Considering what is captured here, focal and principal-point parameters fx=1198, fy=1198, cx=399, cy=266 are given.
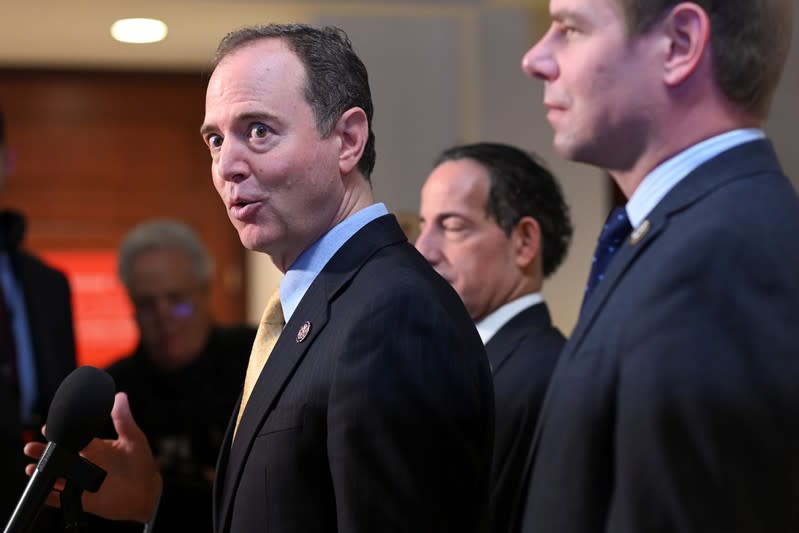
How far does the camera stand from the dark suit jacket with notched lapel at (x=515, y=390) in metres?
1.78

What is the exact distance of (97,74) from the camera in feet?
16.0

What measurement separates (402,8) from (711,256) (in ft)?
10.0

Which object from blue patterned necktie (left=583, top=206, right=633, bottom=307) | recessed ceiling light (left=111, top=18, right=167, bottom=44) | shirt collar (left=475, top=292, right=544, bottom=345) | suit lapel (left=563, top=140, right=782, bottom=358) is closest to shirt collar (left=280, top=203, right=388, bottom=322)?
blue patterned necktie (left=583, top=206, right=633, bottom=307)

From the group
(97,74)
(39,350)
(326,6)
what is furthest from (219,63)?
(97,74)

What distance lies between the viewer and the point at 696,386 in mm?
980

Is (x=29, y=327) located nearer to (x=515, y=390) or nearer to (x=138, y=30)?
(x=138, y=30)

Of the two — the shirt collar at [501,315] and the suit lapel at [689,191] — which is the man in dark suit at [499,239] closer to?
the shirt collar at [501,315]

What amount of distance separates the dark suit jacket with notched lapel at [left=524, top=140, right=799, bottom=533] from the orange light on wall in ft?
13.0

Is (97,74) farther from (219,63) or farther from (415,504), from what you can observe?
(415,504)

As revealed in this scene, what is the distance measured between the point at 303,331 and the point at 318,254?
0.11 m

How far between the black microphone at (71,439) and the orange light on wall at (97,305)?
3.38m

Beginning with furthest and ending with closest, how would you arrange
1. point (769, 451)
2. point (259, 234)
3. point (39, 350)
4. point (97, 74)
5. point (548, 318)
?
point (97, 74), point (39, 350), point (548, 318), point (259, 234), point (769, 451)

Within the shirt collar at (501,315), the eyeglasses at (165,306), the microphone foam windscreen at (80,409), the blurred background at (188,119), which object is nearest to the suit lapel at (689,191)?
the microphone foam windscreen at (80,409)

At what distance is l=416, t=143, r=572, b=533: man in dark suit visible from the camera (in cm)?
204
